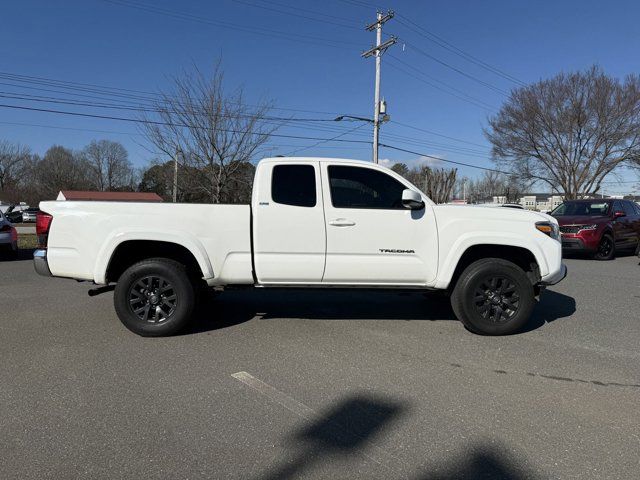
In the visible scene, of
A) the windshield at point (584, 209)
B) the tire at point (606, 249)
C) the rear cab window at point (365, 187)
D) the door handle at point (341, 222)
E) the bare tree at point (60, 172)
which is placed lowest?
the tire at point (606, 249)

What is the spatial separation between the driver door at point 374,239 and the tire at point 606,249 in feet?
32.9

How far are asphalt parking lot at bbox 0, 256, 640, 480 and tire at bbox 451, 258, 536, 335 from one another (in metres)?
0.18

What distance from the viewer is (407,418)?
3.38m

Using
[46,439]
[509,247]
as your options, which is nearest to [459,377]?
[509,247]

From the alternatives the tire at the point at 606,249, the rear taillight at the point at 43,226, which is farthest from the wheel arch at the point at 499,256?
the tire at the point at 606,249

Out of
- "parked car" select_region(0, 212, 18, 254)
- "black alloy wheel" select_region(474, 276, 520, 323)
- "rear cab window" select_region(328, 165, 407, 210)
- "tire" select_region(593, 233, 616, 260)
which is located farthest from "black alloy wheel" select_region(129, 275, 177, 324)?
"tire" select_region(593, 233, 616, 260)

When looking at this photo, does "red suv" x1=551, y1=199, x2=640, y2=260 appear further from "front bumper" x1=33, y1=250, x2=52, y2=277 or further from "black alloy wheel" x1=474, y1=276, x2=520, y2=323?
"front bumper" x1=33, y1=250, x2=52, y2=277

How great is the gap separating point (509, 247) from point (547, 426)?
268cm

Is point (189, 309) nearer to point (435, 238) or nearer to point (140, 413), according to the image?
point (140, 413)

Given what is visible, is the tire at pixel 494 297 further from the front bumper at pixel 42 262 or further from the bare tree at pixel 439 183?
the bare tree at pixel 439 183

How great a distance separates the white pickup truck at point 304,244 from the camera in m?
5.13

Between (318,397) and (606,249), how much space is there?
12546 mm

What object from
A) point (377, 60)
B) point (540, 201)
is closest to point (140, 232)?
point (377, 60)

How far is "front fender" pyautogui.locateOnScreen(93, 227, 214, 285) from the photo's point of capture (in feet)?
16.7
